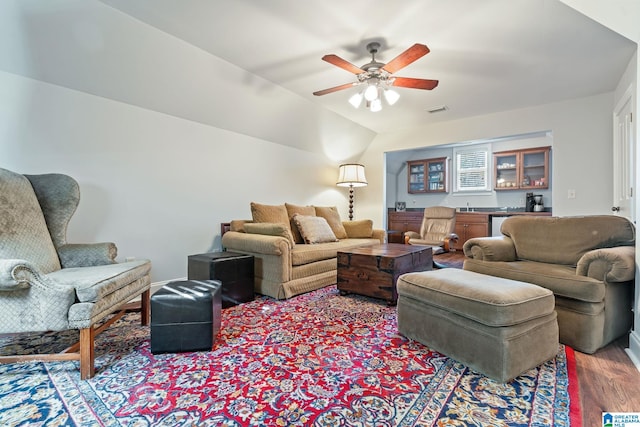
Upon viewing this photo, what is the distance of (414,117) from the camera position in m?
4.70

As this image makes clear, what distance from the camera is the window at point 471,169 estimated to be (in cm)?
654

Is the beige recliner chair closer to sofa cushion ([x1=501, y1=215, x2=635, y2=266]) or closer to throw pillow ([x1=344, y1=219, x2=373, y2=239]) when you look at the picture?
throw pillow ([x1=344, y1=219, x2=373, y2=239])

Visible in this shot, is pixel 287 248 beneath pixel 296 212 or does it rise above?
beneath

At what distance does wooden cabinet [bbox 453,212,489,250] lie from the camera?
19.7 feet

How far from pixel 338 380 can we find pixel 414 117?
4.21 meters

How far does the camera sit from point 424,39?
262cm

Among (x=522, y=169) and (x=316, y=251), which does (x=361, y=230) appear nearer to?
(x=316, y=251)

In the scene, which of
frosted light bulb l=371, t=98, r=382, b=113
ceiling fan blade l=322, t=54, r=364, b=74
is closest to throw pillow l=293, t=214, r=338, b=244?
frosted light bulb l=371, t=98, r=382, b=113

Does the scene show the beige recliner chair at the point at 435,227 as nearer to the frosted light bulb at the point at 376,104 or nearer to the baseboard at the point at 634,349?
the frosted light bulb at the point at 376,104

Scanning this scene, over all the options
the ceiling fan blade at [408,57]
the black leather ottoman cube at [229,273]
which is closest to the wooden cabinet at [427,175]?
the ceiling fan blade at [408,57]

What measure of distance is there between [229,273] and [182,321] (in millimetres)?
923

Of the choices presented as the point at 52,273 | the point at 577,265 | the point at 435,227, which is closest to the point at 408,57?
the point at 577,265

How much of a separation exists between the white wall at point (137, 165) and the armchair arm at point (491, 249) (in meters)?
2.79

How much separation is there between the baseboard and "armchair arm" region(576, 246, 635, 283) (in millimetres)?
335
